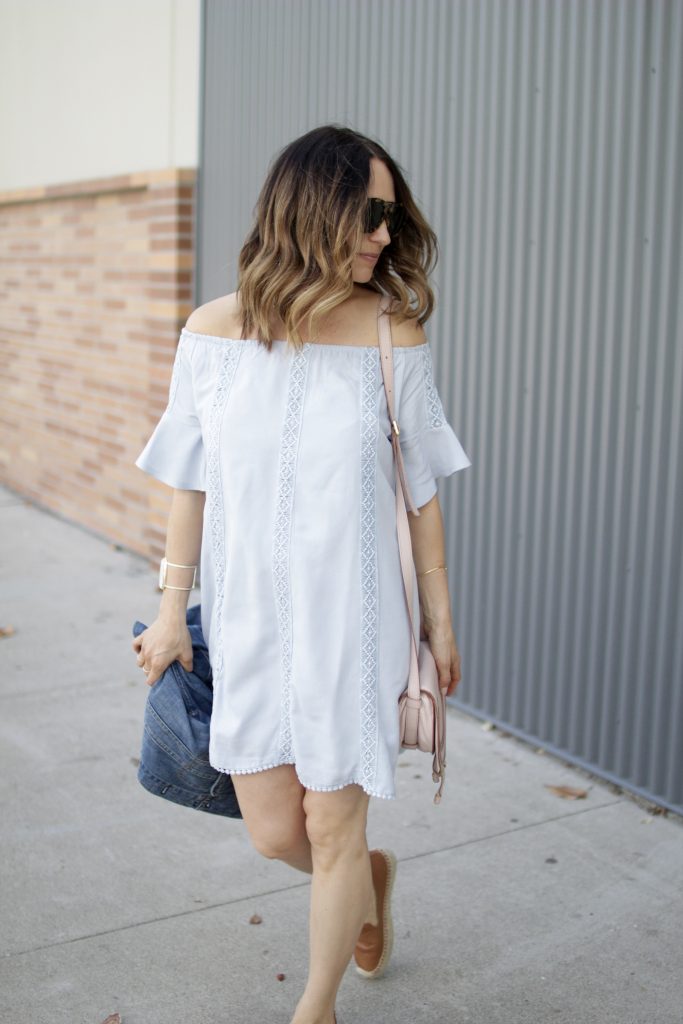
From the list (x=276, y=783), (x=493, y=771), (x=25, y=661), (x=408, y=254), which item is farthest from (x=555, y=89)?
(x=25, y=661)

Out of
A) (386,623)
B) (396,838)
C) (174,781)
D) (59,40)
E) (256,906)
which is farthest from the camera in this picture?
(59,40)

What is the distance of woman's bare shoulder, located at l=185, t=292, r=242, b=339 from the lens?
2.77 m

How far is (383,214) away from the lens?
2.67 meters

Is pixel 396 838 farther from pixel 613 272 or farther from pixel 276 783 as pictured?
pixel 613 272

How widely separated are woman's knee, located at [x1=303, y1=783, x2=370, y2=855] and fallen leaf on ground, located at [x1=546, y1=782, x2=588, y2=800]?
181cm

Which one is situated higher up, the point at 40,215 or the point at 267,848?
the point at 40,215

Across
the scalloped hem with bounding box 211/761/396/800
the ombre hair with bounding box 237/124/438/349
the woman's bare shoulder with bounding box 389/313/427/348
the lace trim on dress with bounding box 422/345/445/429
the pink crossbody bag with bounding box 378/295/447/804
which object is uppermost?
the ombre hair with bounding box 237/124/438/349

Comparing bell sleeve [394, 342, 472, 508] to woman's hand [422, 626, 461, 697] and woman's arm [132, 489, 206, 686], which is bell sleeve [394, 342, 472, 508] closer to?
woman's hand [422, 626, 461, 697]

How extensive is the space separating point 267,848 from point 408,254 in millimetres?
1358

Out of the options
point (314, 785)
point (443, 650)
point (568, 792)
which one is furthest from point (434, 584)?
point (568, 792)

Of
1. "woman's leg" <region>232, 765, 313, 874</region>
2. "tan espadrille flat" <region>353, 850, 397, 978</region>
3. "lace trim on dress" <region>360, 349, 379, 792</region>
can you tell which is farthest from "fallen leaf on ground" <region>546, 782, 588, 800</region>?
"lace trim on dress" <region>360, 349, 379, 792</region>

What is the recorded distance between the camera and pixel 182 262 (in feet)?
23.2

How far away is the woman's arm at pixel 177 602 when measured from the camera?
2.86 m

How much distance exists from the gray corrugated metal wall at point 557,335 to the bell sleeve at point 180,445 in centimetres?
182
